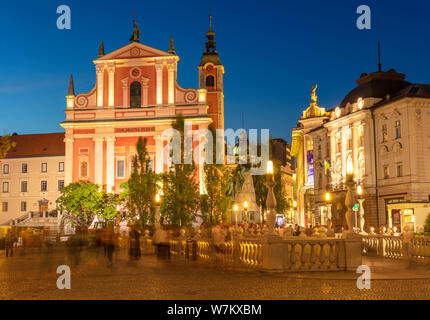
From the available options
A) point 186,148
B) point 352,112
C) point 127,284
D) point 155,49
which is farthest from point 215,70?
point 127,284

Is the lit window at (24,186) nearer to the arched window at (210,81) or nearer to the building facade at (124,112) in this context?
the building facade at (124,112)

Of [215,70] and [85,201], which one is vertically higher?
[215,70]

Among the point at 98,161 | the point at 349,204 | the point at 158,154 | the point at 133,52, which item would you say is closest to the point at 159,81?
the point at 133,52

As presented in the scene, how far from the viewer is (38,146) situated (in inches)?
3460

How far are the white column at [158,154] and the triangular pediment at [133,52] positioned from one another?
9.43 meters

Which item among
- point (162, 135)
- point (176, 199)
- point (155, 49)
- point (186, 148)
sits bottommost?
point (176, 199)

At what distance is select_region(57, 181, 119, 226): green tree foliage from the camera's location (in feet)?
194

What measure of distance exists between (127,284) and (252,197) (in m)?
41.9

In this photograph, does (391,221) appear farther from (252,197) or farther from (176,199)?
(176,199)

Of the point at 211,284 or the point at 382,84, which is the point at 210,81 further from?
the point at 211,284

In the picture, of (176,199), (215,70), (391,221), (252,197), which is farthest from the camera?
(215,70)

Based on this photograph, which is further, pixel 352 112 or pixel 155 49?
pixel 155 49

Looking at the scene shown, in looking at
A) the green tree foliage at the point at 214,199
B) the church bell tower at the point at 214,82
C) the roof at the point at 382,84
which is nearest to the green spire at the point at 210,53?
the church bell tower at the point at 214,82
